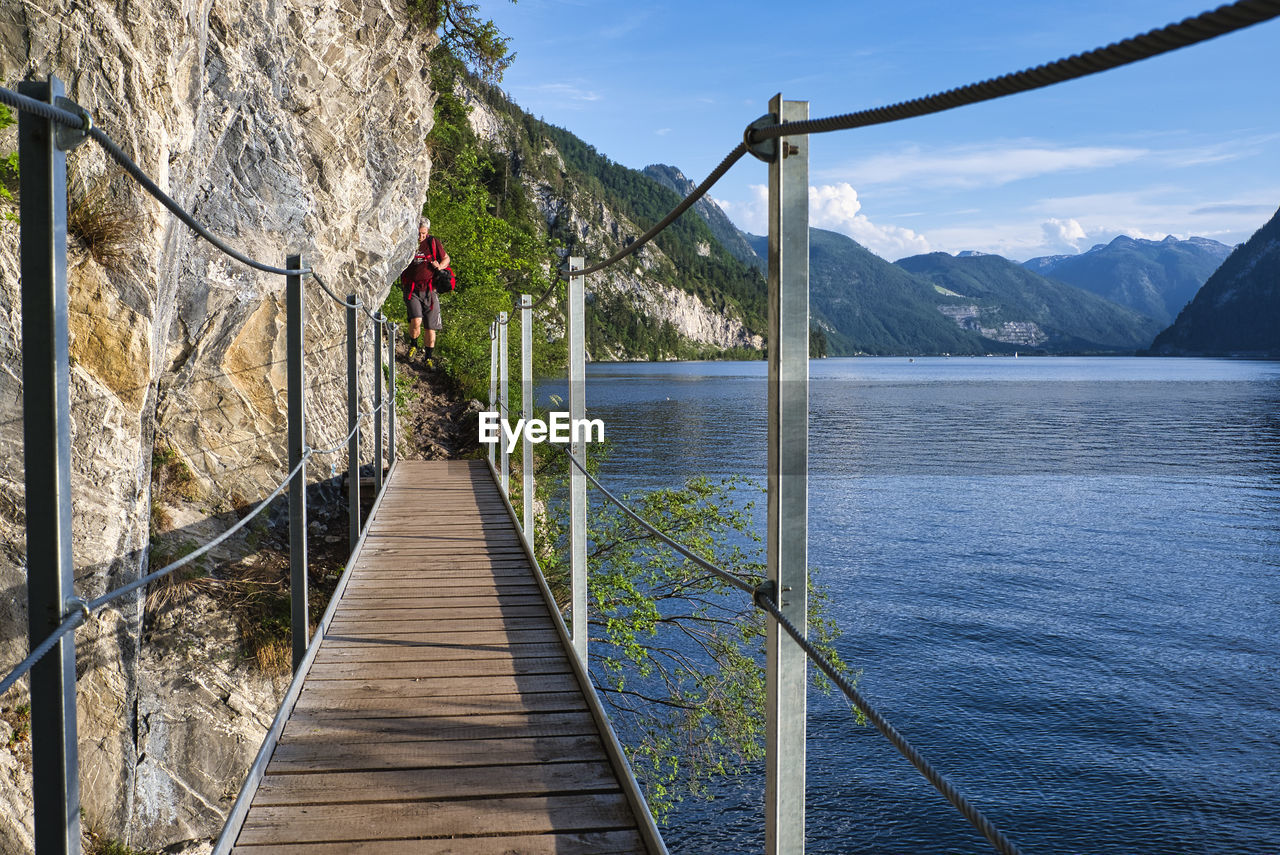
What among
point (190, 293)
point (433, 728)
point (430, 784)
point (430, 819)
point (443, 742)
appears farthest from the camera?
point (190, 293)

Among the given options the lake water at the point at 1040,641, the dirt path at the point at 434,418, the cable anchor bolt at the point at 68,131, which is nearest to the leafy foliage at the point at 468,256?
the dirt path at the point at 434,418

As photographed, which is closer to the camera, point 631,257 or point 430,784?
point 430,784

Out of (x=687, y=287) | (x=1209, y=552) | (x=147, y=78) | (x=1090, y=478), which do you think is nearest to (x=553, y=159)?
(x=687, y=287)

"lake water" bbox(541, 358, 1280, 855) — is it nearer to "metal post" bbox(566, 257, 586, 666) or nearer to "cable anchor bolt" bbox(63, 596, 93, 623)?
"metal post" bbox(566, 257, 586, 666)

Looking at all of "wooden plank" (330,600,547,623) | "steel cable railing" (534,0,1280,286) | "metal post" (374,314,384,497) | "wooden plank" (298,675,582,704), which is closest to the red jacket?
"metal post" (374,314,384,497)

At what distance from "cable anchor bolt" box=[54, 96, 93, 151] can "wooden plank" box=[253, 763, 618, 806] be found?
2120 mm

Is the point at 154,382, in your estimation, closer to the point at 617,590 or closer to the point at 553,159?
the point at 617,590

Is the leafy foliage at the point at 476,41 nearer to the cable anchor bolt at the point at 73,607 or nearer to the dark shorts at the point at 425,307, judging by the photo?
the dark shorts at the point at 425,307

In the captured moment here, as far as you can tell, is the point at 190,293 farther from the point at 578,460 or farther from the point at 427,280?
the point at 578,460

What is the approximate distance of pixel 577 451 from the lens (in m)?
4.37

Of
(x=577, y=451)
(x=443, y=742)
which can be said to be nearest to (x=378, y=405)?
(x=577, y=451)

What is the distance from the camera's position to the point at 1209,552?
32125 millimetres

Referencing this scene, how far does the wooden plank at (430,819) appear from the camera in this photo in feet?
8.78

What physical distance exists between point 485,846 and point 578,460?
2001 mm
